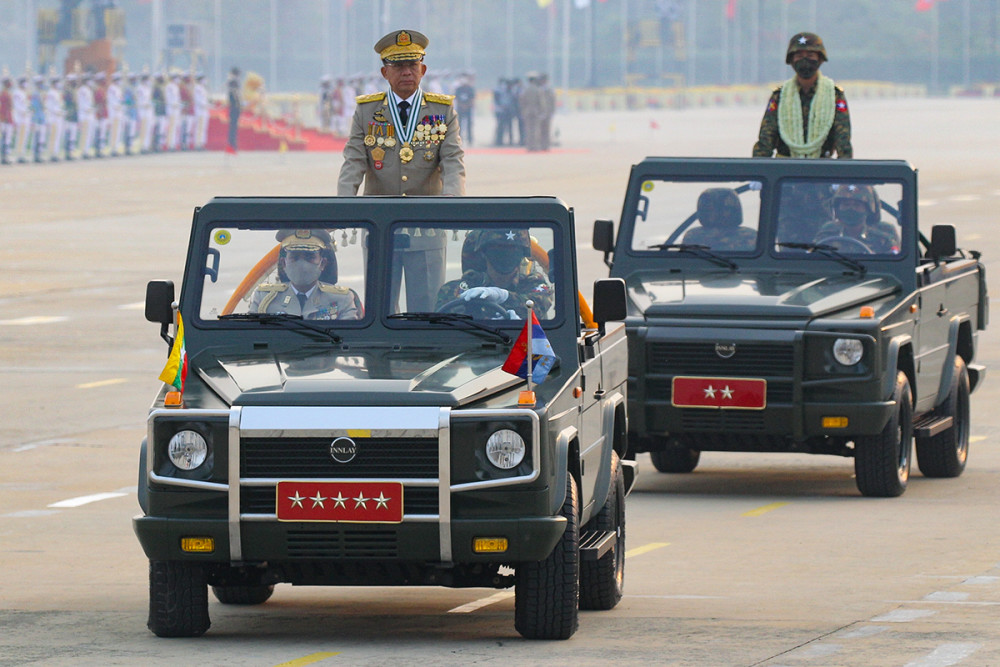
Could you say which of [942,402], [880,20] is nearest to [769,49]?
[880,20]

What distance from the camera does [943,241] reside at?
509 inches

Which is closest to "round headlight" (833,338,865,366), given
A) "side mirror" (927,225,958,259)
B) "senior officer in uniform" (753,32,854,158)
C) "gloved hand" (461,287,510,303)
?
"side mirror" (927,225,958,259)

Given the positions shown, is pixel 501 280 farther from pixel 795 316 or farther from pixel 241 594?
pixel 795 316

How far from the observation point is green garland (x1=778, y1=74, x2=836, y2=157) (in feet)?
46.3

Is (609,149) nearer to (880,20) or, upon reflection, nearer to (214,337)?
(214,337)

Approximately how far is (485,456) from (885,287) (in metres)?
5.80

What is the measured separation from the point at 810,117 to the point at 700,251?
1.41 m

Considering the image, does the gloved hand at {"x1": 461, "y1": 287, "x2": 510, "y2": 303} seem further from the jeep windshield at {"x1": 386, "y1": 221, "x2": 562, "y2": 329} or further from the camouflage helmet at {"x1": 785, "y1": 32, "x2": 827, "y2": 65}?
the camouflage helmet at {"x1": 785, "y1": 32, "x2": 827, "y2": 65}

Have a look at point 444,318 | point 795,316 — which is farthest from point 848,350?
point 444,318

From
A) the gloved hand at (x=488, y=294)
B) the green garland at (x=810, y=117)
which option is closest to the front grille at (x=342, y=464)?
the gloved hand at (x=488, y=294)

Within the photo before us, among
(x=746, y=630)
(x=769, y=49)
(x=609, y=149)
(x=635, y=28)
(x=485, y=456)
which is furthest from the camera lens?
(x=769, y=49)

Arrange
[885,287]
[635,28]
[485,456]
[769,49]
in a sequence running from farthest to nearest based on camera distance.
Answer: [769,49] → [635,28] → [885,287] → [485,456]

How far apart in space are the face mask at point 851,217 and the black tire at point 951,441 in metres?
1.26

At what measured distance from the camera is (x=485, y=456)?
7613mm
